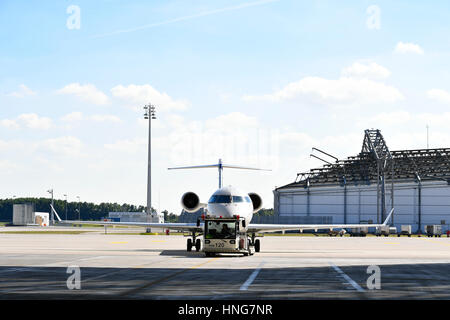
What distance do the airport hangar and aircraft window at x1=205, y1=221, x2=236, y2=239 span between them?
76215mm

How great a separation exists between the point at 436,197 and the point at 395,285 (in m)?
100

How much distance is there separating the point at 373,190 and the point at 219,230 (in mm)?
89589

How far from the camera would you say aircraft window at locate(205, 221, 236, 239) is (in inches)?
1368

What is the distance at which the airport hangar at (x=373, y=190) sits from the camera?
112500 millimetres

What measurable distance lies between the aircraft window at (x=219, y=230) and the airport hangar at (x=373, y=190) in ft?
250

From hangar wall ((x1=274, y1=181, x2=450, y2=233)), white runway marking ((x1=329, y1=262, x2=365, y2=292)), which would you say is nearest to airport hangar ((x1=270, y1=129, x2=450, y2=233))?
hangar wall ((x1=274, y1=181, x2=450, y2=233))

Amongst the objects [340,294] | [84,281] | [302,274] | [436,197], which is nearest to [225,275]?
[302,274]

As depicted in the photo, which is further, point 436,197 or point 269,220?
point 269,220

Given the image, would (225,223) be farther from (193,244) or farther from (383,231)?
(383,231)
